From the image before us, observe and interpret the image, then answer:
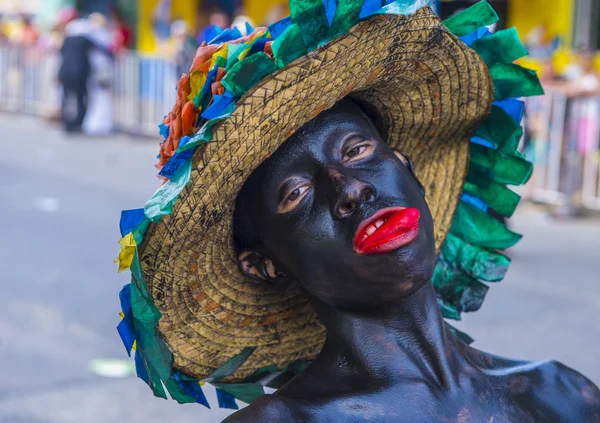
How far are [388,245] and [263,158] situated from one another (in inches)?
11.1

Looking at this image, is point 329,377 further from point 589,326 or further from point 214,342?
point 589,326

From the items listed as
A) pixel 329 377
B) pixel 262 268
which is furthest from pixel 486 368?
pixel 262 268

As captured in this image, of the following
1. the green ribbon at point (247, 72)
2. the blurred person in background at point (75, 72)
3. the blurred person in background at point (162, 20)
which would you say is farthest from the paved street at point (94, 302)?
the blurred person in background at point (162, 20)

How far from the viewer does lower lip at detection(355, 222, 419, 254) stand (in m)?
1.58

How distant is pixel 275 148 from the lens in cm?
165

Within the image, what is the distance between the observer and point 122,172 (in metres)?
9.08

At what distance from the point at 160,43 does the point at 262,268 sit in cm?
1473

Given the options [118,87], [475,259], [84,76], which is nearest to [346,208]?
[475,259]

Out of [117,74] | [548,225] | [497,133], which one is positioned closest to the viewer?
[497,133]

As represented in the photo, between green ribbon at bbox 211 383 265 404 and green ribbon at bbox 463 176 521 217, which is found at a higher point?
green ribbon at bbox 463 176 521 217

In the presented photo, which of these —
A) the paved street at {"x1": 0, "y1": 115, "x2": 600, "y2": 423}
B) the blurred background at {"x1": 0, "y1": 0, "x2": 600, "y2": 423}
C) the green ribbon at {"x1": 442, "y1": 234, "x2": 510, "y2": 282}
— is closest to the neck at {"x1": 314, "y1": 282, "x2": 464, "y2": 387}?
the green ribbon at {"x1": 442, "y1": 234, "x2": 510, "y2": 282}

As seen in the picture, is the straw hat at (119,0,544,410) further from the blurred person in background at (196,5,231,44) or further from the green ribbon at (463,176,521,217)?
the blurred person in background at (196,5,231,44)

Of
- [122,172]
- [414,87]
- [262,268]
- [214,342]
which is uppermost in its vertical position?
[414,87]

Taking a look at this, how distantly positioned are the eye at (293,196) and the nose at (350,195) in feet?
0.21
